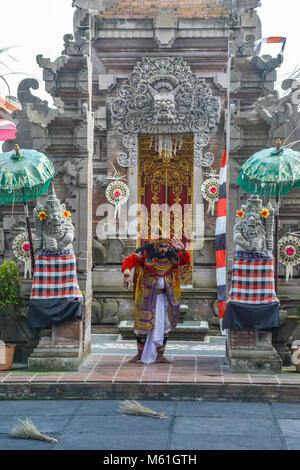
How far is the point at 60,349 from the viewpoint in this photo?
1086cm

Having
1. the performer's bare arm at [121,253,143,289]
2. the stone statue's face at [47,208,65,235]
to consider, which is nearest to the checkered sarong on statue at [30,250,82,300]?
Result: the stone statue's face at [47,208,65,235]

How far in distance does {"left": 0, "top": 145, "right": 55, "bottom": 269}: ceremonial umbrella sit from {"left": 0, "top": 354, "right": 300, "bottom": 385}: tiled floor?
1.80m

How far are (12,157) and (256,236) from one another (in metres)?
3.49

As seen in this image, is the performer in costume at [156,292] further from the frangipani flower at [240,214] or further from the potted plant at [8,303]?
the potted plant at [8,303]

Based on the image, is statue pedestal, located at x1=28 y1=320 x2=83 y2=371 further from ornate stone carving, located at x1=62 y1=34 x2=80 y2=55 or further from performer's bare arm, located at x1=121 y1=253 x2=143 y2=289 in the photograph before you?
ornate stone carving, located at x1=62 y1=34 x2=80 y2=55

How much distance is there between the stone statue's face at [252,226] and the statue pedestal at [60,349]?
260 centimetres

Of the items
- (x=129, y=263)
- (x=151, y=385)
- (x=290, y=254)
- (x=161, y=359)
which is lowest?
(x=151, y=385)

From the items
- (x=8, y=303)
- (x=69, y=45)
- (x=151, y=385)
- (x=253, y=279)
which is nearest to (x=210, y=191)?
(x=69, y=45)

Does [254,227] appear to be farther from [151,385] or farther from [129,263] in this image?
[151,385]

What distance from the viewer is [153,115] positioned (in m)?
17.6

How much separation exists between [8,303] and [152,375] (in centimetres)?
230

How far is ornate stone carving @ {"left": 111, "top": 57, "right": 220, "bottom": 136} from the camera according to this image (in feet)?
57.9

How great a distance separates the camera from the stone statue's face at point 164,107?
17.5 metres

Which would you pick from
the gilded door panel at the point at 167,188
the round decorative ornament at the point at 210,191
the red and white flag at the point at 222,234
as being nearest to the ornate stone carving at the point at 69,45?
the gilded door panel at the point at 167,188
